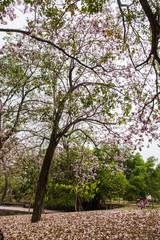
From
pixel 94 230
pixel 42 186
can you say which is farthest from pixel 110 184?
pixel 94 230

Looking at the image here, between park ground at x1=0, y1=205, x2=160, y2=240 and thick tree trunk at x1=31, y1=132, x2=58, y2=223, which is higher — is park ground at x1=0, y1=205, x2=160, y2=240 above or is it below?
below

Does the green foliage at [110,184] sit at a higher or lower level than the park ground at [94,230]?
higher

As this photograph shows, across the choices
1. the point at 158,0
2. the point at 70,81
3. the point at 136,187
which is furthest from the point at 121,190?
the point at 158,0

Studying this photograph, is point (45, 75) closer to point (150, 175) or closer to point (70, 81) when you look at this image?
point (70, 81)

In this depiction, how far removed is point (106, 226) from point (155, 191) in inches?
762

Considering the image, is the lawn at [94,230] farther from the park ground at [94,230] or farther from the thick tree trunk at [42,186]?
the thick tree trunk at [42,186]

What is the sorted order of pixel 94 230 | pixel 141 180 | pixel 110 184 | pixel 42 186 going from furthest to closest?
pixel 141 180, pixel 110 184, pixel 42 186, pixel 94 230

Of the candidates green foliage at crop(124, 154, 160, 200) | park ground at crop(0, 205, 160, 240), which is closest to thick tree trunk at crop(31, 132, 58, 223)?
park ground at crop(0, 205, 160, 240)

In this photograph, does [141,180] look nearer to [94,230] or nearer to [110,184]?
[110,184]

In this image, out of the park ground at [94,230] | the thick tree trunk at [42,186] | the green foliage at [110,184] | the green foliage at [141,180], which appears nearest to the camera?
the park ground at [94,230]

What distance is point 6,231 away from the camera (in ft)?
21.0

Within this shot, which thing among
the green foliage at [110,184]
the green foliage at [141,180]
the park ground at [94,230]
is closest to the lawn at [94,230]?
the park ground at [94,230]

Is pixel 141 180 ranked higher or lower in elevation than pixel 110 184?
higher

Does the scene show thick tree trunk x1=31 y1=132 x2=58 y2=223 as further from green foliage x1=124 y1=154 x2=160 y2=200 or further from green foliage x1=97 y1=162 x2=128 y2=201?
green foliage x1=124 y1=154 x2=160 y2=200
